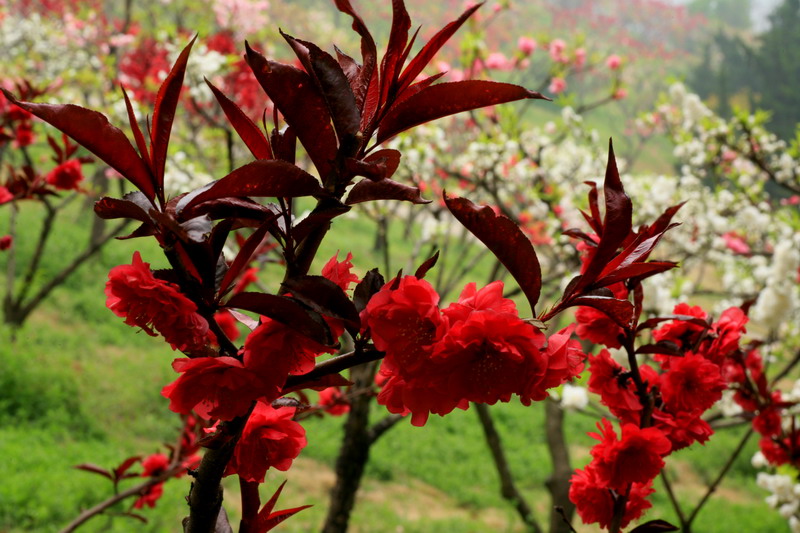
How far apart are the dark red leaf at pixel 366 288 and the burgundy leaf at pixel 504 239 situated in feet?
0.31

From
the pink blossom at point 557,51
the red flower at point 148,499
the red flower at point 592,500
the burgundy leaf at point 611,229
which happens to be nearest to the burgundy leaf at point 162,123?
the burgundy leaf at point 611,229

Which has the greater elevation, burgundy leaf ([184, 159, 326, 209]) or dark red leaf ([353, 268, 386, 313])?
burgundy leaf ([184, 159, 326, 209])

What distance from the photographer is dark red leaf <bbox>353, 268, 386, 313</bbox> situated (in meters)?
0.61

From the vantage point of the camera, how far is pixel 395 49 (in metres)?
0.61

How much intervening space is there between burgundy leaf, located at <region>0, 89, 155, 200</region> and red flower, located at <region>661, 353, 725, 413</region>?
685 mm

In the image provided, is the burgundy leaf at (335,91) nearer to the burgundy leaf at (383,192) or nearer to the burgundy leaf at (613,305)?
the burgundy leaf at (383,192)

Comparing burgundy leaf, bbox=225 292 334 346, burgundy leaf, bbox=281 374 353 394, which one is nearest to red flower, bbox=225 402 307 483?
burgundy leaf, bbox=281 374 353 394

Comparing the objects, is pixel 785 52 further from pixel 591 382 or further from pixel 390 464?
pixel 591 382

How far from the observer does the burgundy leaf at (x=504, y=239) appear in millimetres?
573

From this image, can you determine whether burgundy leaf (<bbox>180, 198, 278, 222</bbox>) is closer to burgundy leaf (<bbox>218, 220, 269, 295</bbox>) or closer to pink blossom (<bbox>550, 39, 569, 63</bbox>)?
burgundy leaf (<bbox>218, 220, 269, 295</bbox>)

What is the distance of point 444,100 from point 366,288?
18cm

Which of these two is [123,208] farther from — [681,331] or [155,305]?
[681,331]

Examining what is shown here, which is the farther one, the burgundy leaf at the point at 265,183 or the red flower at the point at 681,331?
the red flower at the point at 681,331

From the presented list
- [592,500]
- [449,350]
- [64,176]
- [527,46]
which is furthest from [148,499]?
[527,46]
